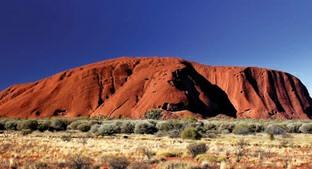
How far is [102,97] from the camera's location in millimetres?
104250

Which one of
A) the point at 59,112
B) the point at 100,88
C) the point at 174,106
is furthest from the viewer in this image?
the point at 100,88

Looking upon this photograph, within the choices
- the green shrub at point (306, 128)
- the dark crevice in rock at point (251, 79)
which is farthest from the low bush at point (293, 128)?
the dark crevice in rock at point (251, 79)

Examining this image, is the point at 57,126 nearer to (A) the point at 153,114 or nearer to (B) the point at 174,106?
(A) the point at 153,114

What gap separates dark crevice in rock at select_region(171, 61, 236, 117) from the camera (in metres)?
94.6

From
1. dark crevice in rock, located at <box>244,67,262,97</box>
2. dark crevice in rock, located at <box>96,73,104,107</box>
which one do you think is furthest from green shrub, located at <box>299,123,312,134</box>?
dark crevice in rock, located at <box>244,67,262,97</box>

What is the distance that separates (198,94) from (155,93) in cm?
966

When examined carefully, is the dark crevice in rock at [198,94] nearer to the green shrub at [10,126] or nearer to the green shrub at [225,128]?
the green shrub at [225,128]

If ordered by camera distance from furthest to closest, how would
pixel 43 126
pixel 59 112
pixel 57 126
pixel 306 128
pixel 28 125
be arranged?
pixel 59 112, pixel 57 126, pixel 43 126, pixel 28 125, pixel 306 128

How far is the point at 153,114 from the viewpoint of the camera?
274 ft

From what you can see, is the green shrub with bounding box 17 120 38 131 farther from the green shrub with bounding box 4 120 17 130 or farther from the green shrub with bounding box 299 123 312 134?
the green shrub with bounding box 299 123 312 134

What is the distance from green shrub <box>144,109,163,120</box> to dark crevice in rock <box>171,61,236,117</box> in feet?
25.8

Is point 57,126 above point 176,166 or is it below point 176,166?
above

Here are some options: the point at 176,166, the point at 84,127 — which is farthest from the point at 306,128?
the point at 176,166

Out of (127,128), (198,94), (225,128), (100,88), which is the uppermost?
(100,88)
